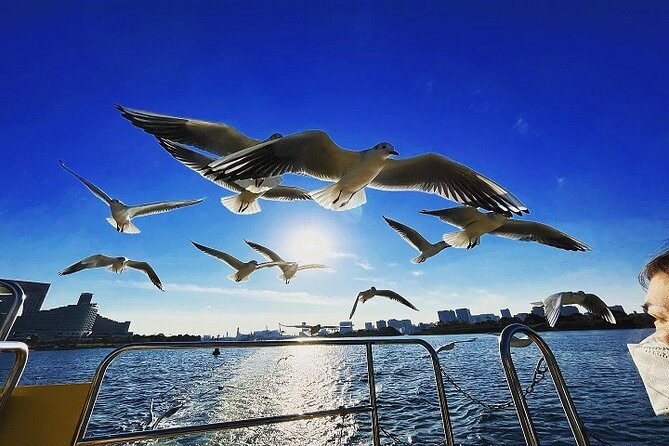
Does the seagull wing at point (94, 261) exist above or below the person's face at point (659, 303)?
above

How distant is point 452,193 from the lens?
4742 millimetres

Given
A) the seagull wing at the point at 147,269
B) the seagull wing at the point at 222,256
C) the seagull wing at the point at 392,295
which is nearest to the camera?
the seagull wing at the point at 147,269

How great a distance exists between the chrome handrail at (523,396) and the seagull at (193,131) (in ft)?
12.4

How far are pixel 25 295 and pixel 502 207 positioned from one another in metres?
4.20

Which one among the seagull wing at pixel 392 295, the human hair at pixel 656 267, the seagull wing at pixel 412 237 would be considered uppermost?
the seagull wing at pixel 412 237

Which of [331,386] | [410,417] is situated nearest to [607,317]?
[410,417]

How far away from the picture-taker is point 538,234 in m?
5.80

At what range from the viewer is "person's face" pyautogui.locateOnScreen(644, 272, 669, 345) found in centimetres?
95

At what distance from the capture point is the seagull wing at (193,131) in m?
4.37

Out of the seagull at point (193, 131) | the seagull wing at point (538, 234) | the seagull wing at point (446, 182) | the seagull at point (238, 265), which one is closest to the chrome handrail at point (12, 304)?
the seagull at point (193, 131)

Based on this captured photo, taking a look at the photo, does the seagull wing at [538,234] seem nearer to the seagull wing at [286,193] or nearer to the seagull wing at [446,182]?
the seagull wing at [446,182]

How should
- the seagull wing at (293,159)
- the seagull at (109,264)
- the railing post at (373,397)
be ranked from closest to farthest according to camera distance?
the railing post at (373,397), the seagull wing at (293,159), the seagull at (109,264)

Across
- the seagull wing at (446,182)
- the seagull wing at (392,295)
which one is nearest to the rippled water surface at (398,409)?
the seagull wing at (392,295)

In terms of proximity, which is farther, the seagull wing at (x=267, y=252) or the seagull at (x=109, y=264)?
the seagull wing at (x=267, y=252)
